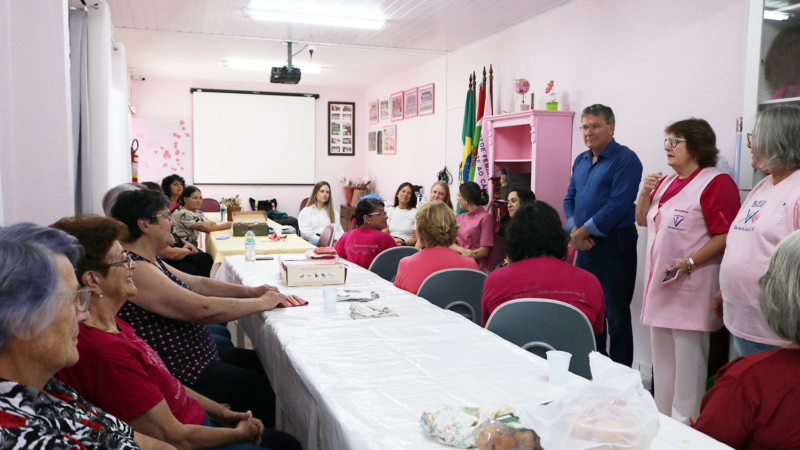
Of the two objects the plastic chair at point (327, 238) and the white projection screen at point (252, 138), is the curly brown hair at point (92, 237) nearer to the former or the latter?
the plastic chair at point (327, 238)

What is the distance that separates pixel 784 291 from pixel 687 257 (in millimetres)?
1542

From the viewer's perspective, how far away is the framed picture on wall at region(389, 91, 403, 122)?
8.03 m

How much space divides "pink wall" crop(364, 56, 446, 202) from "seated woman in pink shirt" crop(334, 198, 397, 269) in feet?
8.95

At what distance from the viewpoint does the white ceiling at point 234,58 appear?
6031 millimetres

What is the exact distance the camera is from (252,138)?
9.24m

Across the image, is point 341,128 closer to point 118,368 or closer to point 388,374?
point 388,374

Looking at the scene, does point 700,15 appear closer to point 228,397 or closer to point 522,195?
point 522,195

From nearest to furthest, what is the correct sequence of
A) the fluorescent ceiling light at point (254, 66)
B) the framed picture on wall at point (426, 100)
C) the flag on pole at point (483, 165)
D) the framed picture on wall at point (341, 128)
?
the flag on pole at point (483, 165)
the framed picture on wall at point (426, 100)
the fluorescent ceiling light at point (254, 66)
the framed picture on wall at point (341, 128)

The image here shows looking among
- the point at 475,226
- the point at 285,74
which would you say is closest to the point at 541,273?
the point at 475,226

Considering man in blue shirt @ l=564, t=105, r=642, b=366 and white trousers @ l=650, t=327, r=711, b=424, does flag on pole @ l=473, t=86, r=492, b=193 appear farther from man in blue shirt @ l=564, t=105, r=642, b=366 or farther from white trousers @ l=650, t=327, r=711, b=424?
white trousers @ l=650, t=327, r=711, b=424

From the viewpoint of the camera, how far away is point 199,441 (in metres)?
1.57

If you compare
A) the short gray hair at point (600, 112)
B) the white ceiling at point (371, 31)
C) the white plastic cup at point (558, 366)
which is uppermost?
the white ceiling at point (371, 31)

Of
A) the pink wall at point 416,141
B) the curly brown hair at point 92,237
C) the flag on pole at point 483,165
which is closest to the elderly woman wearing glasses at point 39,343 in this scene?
the curly brown hair at point 92,237

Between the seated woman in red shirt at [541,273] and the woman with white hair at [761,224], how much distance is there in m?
0.56
